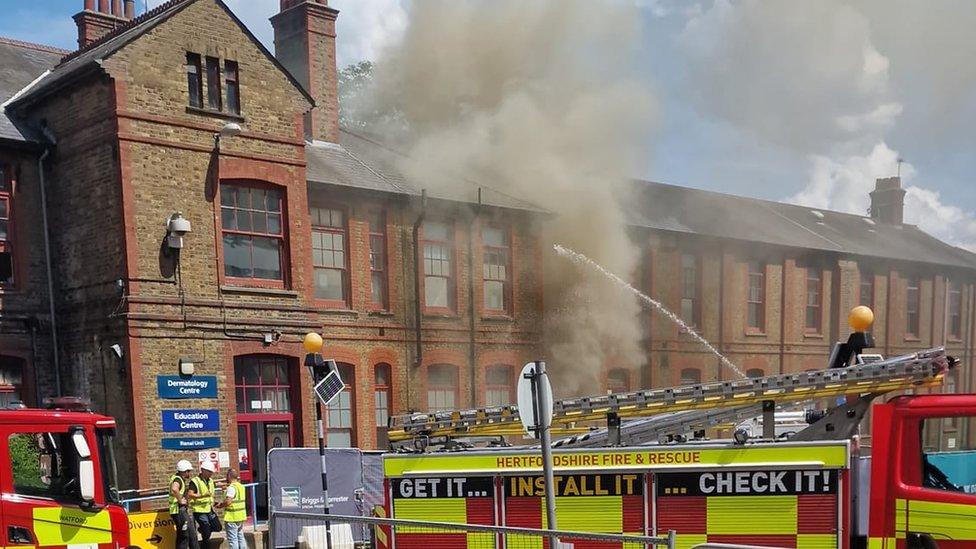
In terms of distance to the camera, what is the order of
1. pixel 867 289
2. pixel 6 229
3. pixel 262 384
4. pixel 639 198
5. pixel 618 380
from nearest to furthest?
pixel 6 229 < pixel 262 384 < pixel 618 380 < pixel 639 198 < pixel 867 289

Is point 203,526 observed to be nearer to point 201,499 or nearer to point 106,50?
point 201,499

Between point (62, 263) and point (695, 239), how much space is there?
16.5 metres

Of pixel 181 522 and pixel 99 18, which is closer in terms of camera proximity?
pixel 181 522

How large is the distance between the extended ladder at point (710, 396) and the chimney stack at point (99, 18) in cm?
1440

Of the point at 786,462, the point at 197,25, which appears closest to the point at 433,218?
the point at 197,25

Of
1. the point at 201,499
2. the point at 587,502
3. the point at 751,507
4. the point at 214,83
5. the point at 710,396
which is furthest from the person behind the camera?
the point at 214,83

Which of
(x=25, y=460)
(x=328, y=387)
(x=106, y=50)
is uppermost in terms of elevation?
(x=106, y=50)

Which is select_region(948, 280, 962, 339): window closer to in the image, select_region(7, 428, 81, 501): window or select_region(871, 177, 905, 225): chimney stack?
select_region(871, 177, 905, 225): chimney stack

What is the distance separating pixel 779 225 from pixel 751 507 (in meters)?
23.3

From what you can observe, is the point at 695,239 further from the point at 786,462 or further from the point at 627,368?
the point at 786,462

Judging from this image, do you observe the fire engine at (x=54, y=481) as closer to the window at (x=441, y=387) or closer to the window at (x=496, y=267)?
the window at (x=441, y=387)

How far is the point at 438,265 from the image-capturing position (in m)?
18.9

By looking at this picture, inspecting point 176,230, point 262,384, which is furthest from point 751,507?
point 262,384

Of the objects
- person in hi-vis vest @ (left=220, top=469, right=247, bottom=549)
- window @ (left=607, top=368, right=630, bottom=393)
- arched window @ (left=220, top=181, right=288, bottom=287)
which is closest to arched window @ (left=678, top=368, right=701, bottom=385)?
window @ (left=607, top=368, right=630, bottom=393)
